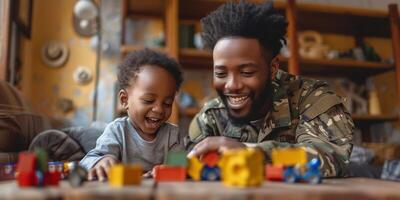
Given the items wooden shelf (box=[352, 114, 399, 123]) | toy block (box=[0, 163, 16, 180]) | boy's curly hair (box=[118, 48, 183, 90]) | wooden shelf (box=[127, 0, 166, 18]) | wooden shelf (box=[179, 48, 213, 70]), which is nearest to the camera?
toy block (box=[0, 163, 16, 180])

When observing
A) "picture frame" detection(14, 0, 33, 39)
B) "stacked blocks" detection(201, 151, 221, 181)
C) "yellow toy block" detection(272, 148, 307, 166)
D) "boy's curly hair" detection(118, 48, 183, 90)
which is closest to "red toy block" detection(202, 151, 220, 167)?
"stacked blocks" detection(201, 151, 221, 181)

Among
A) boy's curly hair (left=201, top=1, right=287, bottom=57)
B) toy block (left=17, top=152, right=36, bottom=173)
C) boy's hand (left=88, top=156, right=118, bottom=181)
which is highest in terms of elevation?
boy's curly hair (left=201, top=1, right=287, bottom=57)

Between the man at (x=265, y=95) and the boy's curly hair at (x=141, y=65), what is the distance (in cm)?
15

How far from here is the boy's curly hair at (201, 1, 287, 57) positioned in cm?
105

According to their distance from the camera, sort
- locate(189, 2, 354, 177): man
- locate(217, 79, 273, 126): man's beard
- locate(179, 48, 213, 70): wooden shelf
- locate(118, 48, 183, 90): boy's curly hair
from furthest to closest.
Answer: locate(179, 48, 213, 70): wooden shelf
locate(118, 48, 183, 90): boy's curly hair
locate(217, 79, 273, 126): man's beard
locate(189, 2, 354, 177): man

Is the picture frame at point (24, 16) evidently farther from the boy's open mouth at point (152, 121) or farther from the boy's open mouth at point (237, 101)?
the boy's open mouth at point (237, 101)

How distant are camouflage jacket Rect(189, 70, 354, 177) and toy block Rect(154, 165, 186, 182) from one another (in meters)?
0.34

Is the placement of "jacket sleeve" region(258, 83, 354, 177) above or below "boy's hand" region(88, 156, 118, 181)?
above

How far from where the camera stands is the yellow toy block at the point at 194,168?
667 mm

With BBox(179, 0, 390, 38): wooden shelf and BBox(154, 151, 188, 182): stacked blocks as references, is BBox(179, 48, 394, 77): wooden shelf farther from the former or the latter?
BBox(154, 151, 188, 182): stacked blocks

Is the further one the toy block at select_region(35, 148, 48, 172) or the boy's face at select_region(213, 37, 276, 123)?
the boy's face at select_region(213, 37, 276, 123)

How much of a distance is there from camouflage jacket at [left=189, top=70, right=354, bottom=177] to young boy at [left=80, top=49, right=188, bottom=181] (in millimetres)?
126

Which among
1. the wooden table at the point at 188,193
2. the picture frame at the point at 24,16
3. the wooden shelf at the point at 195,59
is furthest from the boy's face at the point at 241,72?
the picture frame at the point at 24,16

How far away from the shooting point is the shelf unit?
2533 millimetres
